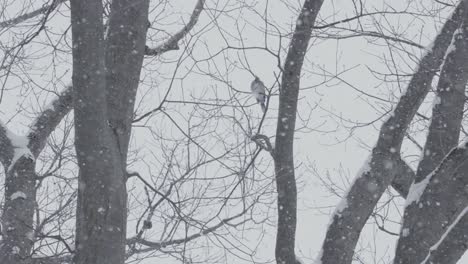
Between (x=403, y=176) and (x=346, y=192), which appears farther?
(x=403, y=176)

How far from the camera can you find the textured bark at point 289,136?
3.52 metres

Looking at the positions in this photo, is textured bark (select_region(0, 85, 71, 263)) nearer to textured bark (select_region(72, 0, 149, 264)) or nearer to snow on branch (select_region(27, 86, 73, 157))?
snow on branch (select_region(27, 86, 73, 157))

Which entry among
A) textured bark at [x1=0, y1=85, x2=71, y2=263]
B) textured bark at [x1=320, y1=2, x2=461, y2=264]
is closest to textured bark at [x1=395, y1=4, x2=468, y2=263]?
textured bark at [x1=320, y1=2, x2=461, y2=264]

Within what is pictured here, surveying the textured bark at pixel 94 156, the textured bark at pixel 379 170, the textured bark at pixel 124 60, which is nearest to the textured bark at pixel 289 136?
the textured bark at pixel 379 170

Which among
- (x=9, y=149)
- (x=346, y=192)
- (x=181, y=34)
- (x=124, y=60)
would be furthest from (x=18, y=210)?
(x=346, y=192)

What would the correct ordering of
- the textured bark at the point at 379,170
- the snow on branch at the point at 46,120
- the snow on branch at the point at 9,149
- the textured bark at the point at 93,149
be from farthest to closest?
1. the snow on branch at the point at 46,120
2. the snow on branch at the point at 9,149
3. the textured bark at the point at 379,170
4. the textured bark at the point at 93,149

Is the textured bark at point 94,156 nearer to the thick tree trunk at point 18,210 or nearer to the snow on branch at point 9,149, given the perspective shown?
the thick tree trunk at point 18,210

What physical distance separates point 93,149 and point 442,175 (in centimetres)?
152

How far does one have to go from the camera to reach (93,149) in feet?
8.68

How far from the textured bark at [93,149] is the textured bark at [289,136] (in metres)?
1.11

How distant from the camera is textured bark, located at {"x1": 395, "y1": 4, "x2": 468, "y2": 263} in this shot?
280 centimetres

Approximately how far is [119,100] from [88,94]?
19.4 inches

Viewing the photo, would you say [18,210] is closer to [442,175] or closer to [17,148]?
[17,148]

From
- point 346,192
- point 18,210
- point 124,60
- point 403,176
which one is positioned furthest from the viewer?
point 18,210
